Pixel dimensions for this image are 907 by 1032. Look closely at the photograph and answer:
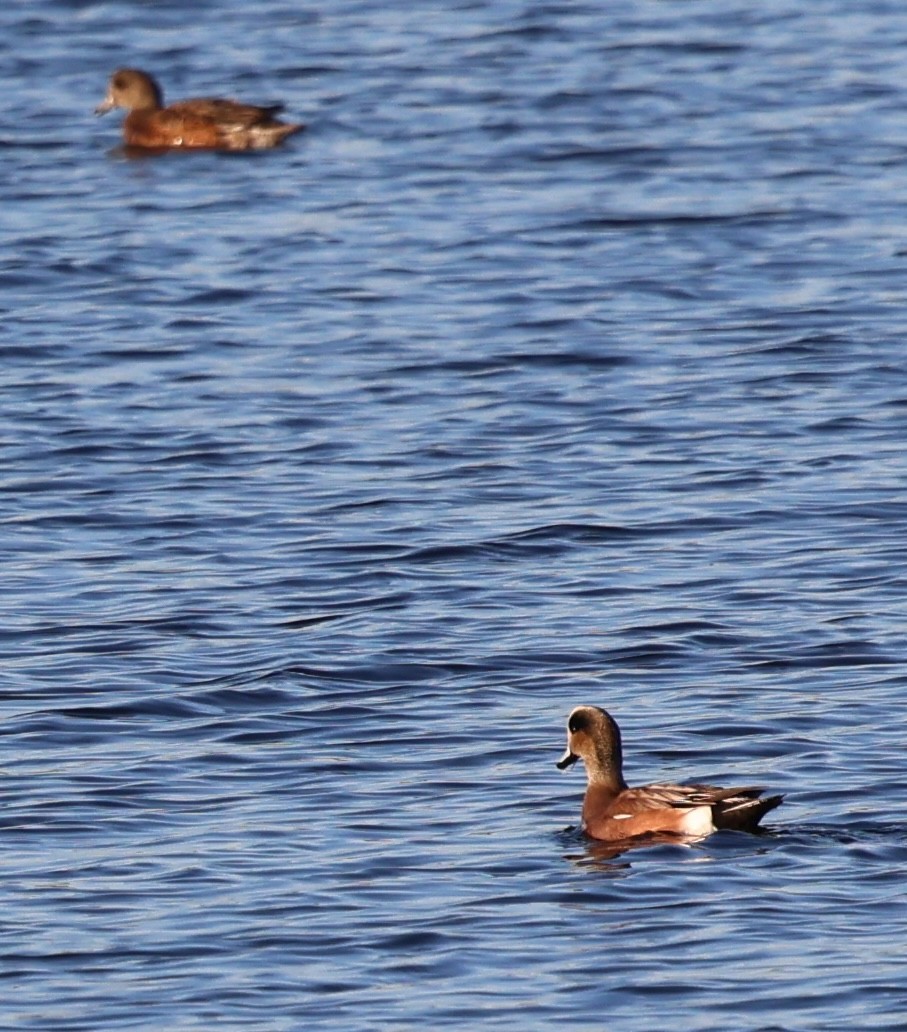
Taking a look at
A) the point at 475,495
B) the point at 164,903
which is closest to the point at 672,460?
the point at 475,495

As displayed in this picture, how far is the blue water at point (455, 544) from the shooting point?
1050 cm

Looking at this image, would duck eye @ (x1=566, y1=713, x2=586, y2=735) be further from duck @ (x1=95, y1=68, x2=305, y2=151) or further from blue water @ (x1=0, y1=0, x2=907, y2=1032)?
duck @ (x1=95, y1=68, x2=305, y2=151)

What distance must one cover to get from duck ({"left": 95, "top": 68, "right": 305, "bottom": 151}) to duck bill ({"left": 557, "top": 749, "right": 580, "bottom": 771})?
681 inches

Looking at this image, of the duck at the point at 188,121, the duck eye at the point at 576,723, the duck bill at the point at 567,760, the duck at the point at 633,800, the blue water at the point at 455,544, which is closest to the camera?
the blue water at the point at 455,544

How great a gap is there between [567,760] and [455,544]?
431 centimetres

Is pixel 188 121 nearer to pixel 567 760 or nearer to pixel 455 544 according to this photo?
pixel 455 544

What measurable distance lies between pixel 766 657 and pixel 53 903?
444 cm

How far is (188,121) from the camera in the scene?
94.8ft

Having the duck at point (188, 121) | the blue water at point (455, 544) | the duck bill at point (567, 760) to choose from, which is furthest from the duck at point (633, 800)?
the duck at point (188, 121)

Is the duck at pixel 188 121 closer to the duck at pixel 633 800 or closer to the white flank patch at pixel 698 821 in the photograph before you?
the duck at pixel 633 800

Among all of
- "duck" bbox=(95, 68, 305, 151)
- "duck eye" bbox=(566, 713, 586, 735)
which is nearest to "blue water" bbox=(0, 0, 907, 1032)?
"duck" bbox=(95, 68, 305, 151)

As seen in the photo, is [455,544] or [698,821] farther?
[455,544]

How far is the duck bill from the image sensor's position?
12.0 m

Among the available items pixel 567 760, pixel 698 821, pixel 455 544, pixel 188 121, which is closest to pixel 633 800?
pixel 698 821
